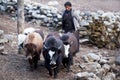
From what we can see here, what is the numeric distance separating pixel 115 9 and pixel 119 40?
7.88 m

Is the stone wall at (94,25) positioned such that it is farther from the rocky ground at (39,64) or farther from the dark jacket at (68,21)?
the dark jacket at (68,21)

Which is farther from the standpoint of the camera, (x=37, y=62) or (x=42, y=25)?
(x=42, y=25)

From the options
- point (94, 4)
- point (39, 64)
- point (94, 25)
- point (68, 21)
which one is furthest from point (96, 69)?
point (94, 4)

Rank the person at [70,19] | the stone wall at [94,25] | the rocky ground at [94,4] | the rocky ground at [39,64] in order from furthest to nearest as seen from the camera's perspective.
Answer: the rocky ground at [94,4], the stone wall at [94,25], the person at [70,19], the rocky ground at [39,64]

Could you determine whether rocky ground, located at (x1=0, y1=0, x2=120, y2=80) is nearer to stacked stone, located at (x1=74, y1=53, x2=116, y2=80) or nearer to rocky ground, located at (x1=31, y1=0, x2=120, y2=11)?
stacked stone, located at (x1=74, y1=53, x2=116, y2=80)

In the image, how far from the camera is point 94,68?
9.98 metres

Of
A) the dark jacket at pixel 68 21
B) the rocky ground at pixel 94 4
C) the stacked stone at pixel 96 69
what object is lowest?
the stacked stone at pixel 96 69

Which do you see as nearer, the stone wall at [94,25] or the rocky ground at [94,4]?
the stone wall at [94,25]

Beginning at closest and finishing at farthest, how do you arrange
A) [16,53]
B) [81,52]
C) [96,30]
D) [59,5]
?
[16,53] < [81,52] < [96,30] < [59,5]

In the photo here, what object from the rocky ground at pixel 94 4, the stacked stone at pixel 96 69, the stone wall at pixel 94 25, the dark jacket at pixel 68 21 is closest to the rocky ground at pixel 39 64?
the stacked stone at pixel 96 69

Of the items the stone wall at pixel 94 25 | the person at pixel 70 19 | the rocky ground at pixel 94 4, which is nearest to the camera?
the person at pixel 70 19

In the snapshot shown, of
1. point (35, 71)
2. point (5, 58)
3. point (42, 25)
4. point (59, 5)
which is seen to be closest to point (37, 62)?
point (35, 71)

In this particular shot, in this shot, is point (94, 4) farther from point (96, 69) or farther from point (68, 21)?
point (96, 69)

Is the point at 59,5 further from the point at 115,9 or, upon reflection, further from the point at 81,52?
the point at 81,52
